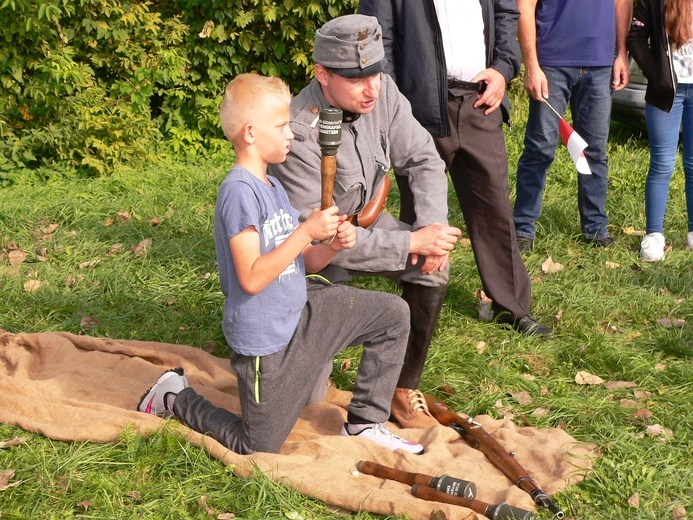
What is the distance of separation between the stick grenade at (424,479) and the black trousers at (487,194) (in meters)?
1.81

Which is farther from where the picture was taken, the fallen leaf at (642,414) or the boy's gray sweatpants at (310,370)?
the fallen leaf at (642,414)

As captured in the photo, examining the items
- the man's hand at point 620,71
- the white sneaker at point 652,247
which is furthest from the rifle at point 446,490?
the man's hand at point 620,71

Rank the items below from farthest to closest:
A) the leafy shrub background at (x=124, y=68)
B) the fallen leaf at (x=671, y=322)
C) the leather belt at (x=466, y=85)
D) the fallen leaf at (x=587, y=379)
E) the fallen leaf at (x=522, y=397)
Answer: the leafy shrub background at (x=124, y=68), the fallen leaf at (x=671, y=322), the leather belt at (x=466, y=85), the fallen leaf at (x=587, y=379), the fallen leaf at (x=522, y=397)

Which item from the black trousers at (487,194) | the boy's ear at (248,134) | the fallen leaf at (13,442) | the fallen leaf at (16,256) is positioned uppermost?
the boy's ear at (248,134)

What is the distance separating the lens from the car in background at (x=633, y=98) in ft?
28.4

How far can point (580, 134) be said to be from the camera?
22.3 ft

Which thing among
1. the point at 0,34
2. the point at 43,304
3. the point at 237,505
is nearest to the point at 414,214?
the point at 237,505

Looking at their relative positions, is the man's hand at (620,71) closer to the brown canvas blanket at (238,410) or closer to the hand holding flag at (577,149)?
the hand holding flag at (577,149)

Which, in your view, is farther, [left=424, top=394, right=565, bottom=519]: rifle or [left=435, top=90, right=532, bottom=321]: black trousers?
[left=435, top=90, right=532, bottom=321]: black trousers

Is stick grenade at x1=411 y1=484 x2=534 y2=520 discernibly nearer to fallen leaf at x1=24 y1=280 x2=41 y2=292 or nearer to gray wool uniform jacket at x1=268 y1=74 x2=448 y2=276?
gray wool uniform jacket at x1=268 y1=74 x2=448 y2=276

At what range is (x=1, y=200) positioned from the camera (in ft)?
25.8

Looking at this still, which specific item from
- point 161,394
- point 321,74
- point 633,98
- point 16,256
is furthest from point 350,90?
point 633,98

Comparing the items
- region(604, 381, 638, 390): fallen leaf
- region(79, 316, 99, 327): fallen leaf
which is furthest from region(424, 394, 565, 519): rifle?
region(79, 316, 99, 327): fallen leaf

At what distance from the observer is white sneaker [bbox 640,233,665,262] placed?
21.6 feet
